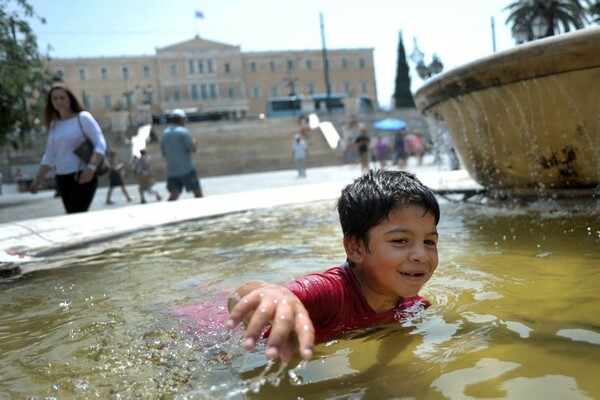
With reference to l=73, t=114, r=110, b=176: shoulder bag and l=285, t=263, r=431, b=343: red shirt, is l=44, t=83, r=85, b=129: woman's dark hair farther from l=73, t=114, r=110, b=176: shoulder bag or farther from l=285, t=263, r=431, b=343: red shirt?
l=285, t=263, r=431, b=343: red shirt

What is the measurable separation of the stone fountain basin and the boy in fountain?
247cm

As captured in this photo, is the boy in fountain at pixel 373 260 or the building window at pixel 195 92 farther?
the building window at pixel 195 92

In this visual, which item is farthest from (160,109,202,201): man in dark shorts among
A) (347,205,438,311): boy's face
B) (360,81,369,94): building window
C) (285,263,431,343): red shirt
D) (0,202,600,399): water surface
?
(360,81,369,94): building window

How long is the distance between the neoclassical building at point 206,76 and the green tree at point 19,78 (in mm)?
56505

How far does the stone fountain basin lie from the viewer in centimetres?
393

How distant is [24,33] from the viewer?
13.8m

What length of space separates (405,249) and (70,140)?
4.52 metres

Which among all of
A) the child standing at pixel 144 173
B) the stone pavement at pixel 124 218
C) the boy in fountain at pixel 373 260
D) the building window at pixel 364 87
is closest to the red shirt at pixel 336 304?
the boy in fountain at pixel 373 260

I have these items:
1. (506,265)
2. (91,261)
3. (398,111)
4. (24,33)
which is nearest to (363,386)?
(506,265)

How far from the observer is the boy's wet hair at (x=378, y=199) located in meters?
1.86

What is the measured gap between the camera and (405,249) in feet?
6.02

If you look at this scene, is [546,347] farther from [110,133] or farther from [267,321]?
[110,133]

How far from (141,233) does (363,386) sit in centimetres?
422

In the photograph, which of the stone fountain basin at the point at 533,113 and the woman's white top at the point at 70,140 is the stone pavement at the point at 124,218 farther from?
the stone fountain basin at the point at 533,113
